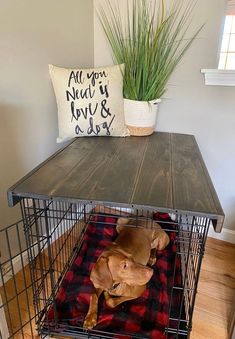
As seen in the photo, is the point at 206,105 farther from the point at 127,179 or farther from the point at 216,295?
the point at 216,295

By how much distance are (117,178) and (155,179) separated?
139mm

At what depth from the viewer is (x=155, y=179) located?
3.15ft

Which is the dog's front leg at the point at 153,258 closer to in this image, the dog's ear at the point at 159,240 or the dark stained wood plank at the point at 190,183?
the dog's ear at the point at 159,240

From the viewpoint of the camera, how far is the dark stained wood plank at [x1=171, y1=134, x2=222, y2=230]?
80 centimetres

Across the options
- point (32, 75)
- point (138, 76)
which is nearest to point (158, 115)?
point (138, 76)

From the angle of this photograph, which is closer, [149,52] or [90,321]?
[90,321]

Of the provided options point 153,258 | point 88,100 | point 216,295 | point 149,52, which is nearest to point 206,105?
point 149,52

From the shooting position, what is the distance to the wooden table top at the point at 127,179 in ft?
2.67

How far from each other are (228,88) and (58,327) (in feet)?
4.81

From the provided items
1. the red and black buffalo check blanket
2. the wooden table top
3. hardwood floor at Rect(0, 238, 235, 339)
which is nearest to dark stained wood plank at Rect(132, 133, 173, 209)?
the wooden table top

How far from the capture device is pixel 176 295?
122 cm

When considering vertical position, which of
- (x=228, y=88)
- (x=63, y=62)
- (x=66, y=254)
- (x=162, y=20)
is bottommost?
(x=66, y=254)

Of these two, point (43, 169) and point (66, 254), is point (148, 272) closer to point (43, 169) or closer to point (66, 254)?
point (43, 169)

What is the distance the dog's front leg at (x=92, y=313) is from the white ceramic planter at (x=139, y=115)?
86 cm
